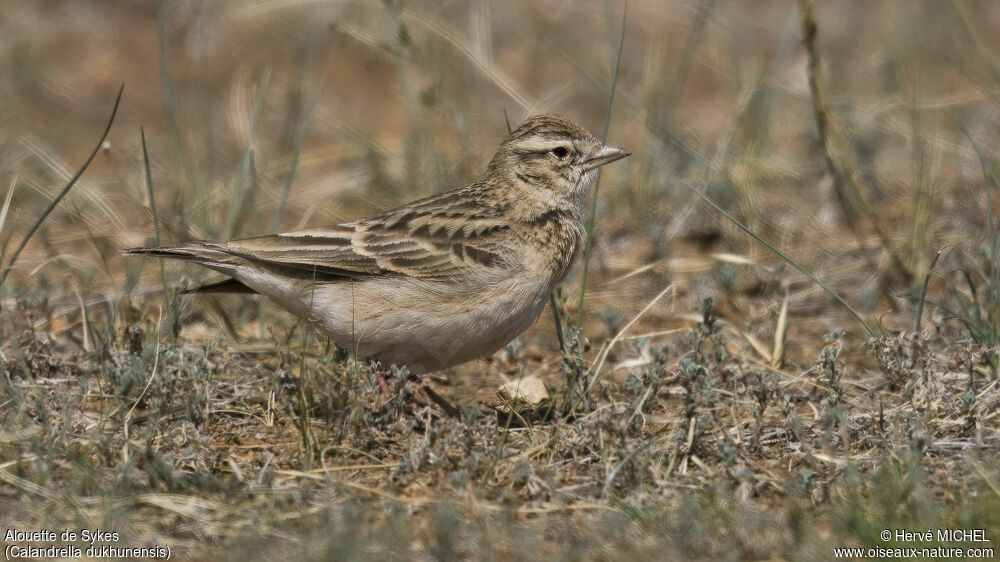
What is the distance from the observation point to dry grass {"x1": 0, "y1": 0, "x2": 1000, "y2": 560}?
4609 mm

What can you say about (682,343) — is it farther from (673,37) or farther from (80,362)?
(673,37)

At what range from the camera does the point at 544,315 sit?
802 centimetres

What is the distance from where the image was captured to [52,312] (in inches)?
280

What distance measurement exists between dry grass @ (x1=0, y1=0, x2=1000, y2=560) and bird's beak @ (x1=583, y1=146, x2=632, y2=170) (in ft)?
2.31

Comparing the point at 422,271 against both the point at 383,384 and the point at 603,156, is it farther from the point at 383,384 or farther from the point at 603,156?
the point at 603,156

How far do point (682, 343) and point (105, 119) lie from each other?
281 inches

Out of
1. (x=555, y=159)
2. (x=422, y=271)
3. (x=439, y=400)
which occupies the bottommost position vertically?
(x=439, y=400)

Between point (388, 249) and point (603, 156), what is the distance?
4.62 feet

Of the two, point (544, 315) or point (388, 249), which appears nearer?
point (388, 249)

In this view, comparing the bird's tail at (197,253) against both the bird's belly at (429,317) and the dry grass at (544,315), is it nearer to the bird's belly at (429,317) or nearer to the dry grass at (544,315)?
the dry grass at (544,315)

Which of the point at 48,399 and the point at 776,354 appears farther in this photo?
the point at 776,354

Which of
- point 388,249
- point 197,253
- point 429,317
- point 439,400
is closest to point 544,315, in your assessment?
point 439,400

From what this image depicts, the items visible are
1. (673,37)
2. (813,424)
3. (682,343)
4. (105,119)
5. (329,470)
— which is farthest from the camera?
(673,37)

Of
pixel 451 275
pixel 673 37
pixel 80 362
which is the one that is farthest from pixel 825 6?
pixel 80 362
